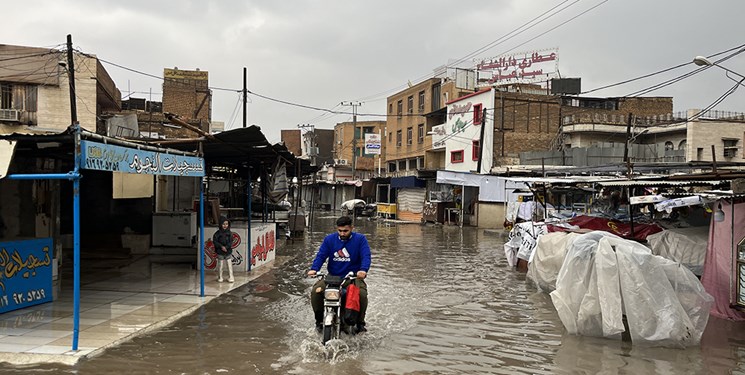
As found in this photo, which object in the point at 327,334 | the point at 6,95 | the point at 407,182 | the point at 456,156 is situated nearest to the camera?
the point at 327,334

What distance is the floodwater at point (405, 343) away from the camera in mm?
5762

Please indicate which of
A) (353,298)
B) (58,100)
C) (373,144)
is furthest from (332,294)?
(373,144)

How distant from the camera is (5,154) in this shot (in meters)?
6.11

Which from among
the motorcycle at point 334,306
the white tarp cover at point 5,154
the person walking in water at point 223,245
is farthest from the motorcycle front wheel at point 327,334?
the person walking in water at point 223,245

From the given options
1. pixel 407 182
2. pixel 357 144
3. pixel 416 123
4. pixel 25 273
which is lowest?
pixel 25 273

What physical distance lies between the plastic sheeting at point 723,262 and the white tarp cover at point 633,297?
4.12 feet

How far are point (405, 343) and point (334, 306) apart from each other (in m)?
1.26

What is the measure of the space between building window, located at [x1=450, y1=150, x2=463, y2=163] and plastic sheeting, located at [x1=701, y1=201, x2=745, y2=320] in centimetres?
3026

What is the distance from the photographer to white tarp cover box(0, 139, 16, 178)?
5896 millimetres

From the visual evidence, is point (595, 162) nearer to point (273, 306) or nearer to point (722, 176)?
point (722, 176)

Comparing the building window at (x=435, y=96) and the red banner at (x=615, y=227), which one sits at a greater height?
the building window at (x=435, y=96)

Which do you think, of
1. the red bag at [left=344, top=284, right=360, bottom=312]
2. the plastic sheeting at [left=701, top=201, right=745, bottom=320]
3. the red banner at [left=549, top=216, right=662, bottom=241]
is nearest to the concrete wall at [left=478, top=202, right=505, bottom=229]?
the red banner at [left=549, top=216, right=662, bottom=241]

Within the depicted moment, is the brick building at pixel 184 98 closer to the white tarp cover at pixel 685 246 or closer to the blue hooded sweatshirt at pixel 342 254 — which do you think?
the blue hooded sweatshirt at pixel 342 254

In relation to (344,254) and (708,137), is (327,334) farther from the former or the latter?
(708,137)
